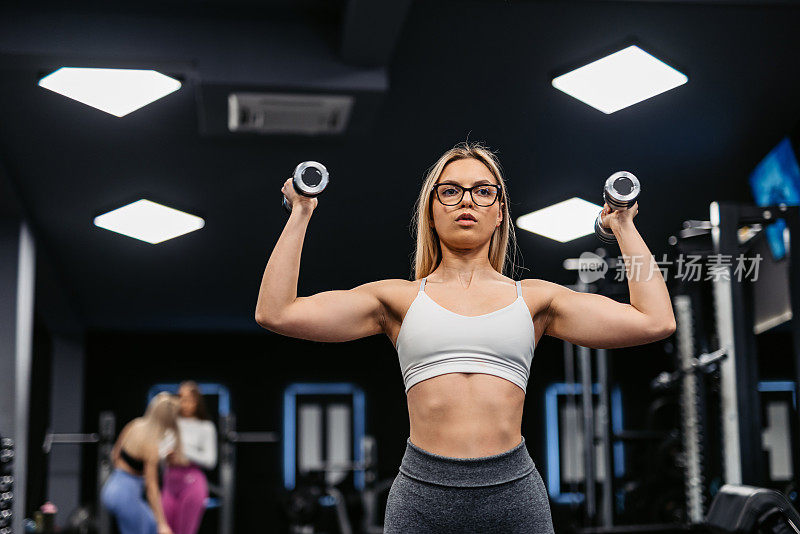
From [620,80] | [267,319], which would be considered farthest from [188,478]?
[267,319]

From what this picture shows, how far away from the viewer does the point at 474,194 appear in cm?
196

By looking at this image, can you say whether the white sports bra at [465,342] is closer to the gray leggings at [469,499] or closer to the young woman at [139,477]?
the gray leggings at [469,499]

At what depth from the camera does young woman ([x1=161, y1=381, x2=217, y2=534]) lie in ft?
22.3

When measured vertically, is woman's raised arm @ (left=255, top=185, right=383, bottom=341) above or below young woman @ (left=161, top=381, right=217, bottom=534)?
above

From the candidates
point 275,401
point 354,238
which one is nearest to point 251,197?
point 354,238

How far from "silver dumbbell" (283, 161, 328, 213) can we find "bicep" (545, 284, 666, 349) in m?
0.54

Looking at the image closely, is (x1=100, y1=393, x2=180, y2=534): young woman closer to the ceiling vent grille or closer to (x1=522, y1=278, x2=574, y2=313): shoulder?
the ceiling vent grille

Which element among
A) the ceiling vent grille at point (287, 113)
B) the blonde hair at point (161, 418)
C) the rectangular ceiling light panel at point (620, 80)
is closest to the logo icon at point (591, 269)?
the rectangular ceiling light panel at point (620, 80)

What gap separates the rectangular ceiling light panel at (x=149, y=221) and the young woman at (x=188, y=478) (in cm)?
156

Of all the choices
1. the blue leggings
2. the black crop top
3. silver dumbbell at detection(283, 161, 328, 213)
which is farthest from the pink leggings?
silver dumbbell at detection(283, 161, 328, 213)

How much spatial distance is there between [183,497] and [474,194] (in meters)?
5.53

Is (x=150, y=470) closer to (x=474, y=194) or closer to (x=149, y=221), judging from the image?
(x=149, y=221)

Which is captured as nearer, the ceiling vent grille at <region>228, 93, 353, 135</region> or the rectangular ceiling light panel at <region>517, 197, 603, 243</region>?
the ceiling vent grille at <region>228, 93, 353, 135</region>

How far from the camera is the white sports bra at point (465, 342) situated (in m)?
1.83
